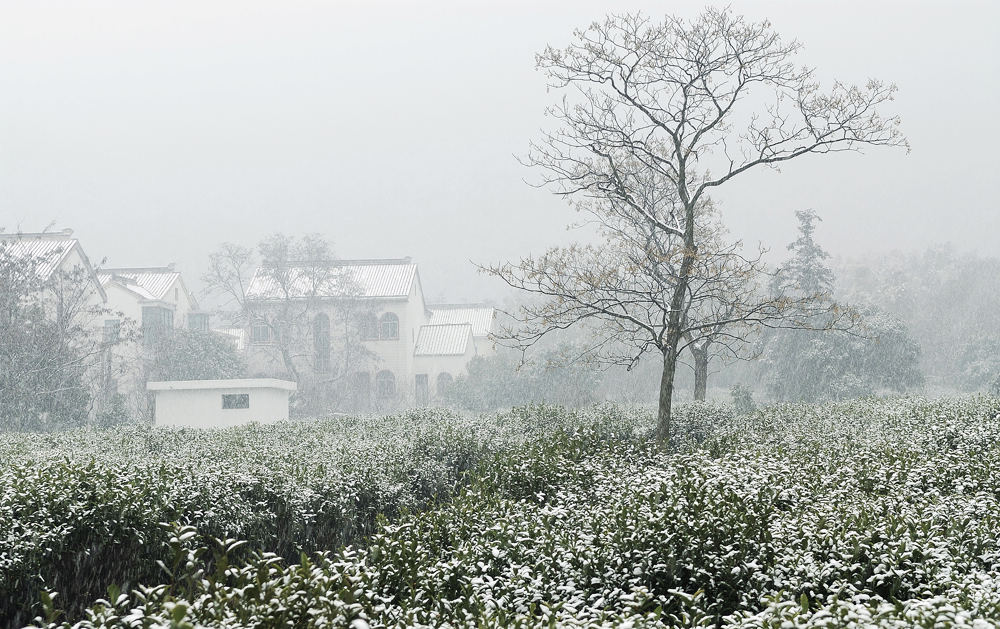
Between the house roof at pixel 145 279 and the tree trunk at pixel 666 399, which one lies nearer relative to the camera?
the tree trunk at pixel 666 399

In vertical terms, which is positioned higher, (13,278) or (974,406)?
(13,278)

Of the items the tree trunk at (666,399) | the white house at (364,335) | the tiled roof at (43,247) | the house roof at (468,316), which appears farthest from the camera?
the house roof at (468,316)

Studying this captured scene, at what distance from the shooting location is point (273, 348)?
39000 mm

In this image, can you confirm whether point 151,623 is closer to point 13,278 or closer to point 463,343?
point 13,278

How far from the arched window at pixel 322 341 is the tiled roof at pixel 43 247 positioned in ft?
42.0

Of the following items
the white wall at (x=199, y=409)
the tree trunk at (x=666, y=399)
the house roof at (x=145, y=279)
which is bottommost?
the white wall at (x=199, y=409)

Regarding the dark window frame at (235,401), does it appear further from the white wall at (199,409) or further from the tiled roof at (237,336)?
the tiled roof at (237,336)

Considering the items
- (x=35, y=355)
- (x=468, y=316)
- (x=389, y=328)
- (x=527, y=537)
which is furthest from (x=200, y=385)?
(x=527, y=537)

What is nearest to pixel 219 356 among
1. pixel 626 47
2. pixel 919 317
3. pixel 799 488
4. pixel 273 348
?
pixel 273 348

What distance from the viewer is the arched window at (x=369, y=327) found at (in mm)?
40062

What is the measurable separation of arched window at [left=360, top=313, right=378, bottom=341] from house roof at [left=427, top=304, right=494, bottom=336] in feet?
16.7

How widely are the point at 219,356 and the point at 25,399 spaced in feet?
40.8

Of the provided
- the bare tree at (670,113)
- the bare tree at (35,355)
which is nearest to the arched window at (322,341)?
the bare tree at (35,355)

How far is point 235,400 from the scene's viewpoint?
26.8m
